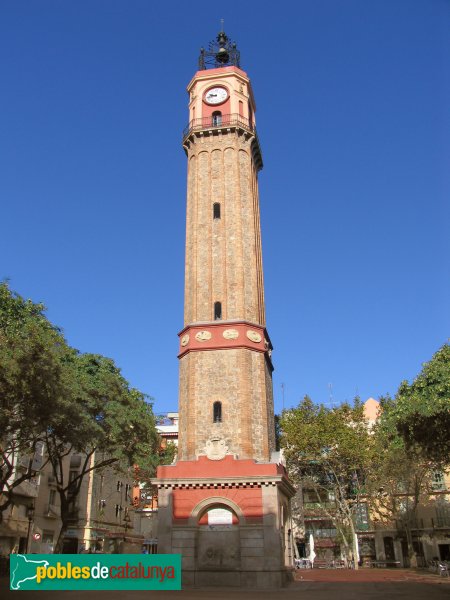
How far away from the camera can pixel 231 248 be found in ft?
119

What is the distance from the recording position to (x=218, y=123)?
40.3 m

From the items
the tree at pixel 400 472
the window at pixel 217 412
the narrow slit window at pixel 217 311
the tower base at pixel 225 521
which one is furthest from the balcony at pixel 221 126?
the tower base at pixel 225 521

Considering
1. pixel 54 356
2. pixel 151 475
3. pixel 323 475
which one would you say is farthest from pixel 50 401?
pixel 323 475

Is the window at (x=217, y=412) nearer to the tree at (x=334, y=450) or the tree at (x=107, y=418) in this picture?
the tree at (x=107, y=418)

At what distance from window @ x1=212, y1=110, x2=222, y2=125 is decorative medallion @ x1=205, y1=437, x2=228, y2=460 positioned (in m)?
22.6

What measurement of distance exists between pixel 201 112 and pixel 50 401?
27092 millimetres

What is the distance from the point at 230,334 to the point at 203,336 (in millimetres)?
1637

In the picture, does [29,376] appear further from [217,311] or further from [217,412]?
[217,311]

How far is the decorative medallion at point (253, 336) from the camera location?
33250mm

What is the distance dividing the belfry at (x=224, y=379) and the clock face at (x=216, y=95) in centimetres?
11

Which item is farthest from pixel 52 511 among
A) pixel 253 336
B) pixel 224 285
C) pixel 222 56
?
pixel 222 56

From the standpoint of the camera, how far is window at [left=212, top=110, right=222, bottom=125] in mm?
40484

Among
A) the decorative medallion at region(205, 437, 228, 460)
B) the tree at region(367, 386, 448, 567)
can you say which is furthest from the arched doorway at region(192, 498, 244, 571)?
the tree at region(367, 386, 448, 567)

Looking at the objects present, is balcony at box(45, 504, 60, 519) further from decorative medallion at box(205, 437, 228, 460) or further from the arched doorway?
decorative medallion at box(205, 437, 228, 460)
